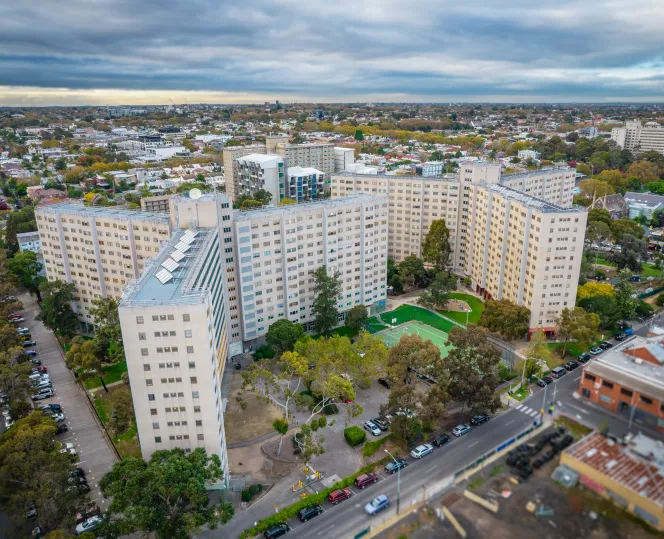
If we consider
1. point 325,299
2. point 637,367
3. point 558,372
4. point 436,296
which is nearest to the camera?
point 637,367

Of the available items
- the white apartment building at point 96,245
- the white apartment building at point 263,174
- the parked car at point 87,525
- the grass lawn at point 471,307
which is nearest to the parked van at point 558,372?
the grass lawn at point 471,307

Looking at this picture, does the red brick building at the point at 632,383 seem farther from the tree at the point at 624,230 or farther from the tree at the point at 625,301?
the tree at the point at 624,230

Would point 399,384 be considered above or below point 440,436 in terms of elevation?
above

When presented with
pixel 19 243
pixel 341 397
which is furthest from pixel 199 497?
pixel 19 243

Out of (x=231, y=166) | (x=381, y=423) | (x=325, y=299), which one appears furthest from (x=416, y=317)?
(x=231, y=166)

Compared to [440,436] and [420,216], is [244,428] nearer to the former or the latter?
[440,436]


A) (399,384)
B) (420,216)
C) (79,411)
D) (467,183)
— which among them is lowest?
(79,411)

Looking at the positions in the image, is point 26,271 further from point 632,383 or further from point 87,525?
point 632,383
